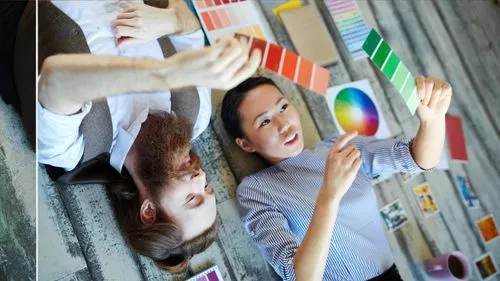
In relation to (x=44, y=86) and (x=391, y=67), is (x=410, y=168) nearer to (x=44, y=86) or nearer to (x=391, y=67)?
(x=391, y=67)

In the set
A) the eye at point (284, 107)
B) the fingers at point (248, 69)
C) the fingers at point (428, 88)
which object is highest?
the fingers at point (248, 69)

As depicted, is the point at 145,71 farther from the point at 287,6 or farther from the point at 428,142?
the point at 287,6

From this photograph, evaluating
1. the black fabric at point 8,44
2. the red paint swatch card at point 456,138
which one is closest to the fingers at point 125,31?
the black fabric at point 8,44

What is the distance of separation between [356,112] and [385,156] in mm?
218

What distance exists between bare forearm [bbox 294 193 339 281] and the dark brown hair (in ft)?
0.53

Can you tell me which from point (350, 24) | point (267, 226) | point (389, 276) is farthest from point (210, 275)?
point (350, 24)

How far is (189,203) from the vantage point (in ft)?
2.62

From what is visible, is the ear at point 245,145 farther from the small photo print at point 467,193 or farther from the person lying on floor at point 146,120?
the small photo print at point 467,193

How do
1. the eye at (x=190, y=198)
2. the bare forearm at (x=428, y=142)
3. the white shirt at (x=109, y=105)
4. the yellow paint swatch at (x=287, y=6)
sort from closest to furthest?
1. the white shirt at (x=109, y=105)
2. the eye at (x=190, y=198)
3. the bare forearm at (x=428, y=142)
4. the yellow paint swatch at (x=287, y=6)

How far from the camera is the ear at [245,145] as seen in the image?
3.37 feet

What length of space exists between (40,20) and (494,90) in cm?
139

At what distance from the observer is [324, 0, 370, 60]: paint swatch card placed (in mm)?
1295

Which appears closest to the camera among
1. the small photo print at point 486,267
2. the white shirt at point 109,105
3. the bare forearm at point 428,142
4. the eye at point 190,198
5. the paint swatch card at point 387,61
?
the white shirt at point 109,105

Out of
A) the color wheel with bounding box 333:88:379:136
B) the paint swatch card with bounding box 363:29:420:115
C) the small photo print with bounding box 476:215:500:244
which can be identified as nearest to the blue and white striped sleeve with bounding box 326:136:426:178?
the color wheel with bounding box 333:88:379:136
